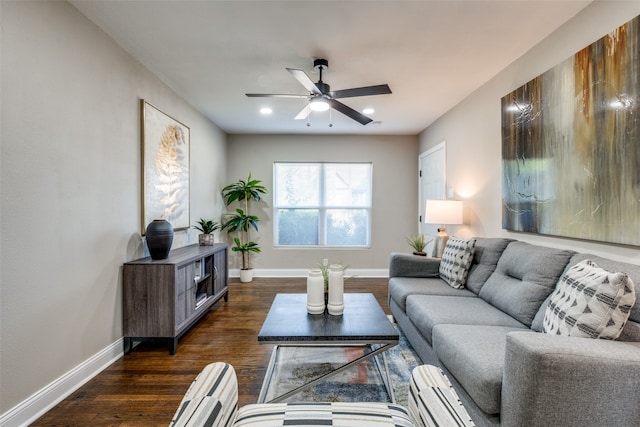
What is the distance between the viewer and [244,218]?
5145mm

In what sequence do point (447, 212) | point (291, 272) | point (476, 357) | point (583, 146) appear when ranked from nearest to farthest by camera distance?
point (476, 357), point (583, 146), point (447, 212), point (291, 272)

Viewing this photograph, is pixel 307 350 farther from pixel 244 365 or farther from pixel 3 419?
pixel 3 419

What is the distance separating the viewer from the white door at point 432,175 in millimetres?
4324

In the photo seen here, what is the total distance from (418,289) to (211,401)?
2154mm

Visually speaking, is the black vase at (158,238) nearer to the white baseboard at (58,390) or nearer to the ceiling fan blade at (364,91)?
the white baseboard at (58,390)

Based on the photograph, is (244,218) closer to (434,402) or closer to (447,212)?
(447,212)

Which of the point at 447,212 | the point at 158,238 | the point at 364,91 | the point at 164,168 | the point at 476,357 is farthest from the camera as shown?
the point at 447,212

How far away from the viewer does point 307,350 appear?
263 cm

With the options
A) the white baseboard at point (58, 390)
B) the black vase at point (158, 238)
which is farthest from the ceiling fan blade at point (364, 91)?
the white baseboard at point (58, 390)

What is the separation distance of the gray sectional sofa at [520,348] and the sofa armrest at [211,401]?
1087mm

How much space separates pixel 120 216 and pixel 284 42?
1940 mm

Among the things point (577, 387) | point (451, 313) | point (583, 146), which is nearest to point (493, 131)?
point (583, 146)

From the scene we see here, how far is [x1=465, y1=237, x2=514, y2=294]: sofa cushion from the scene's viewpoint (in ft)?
8.52

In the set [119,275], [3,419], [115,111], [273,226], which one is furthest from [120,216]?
[273,226]
